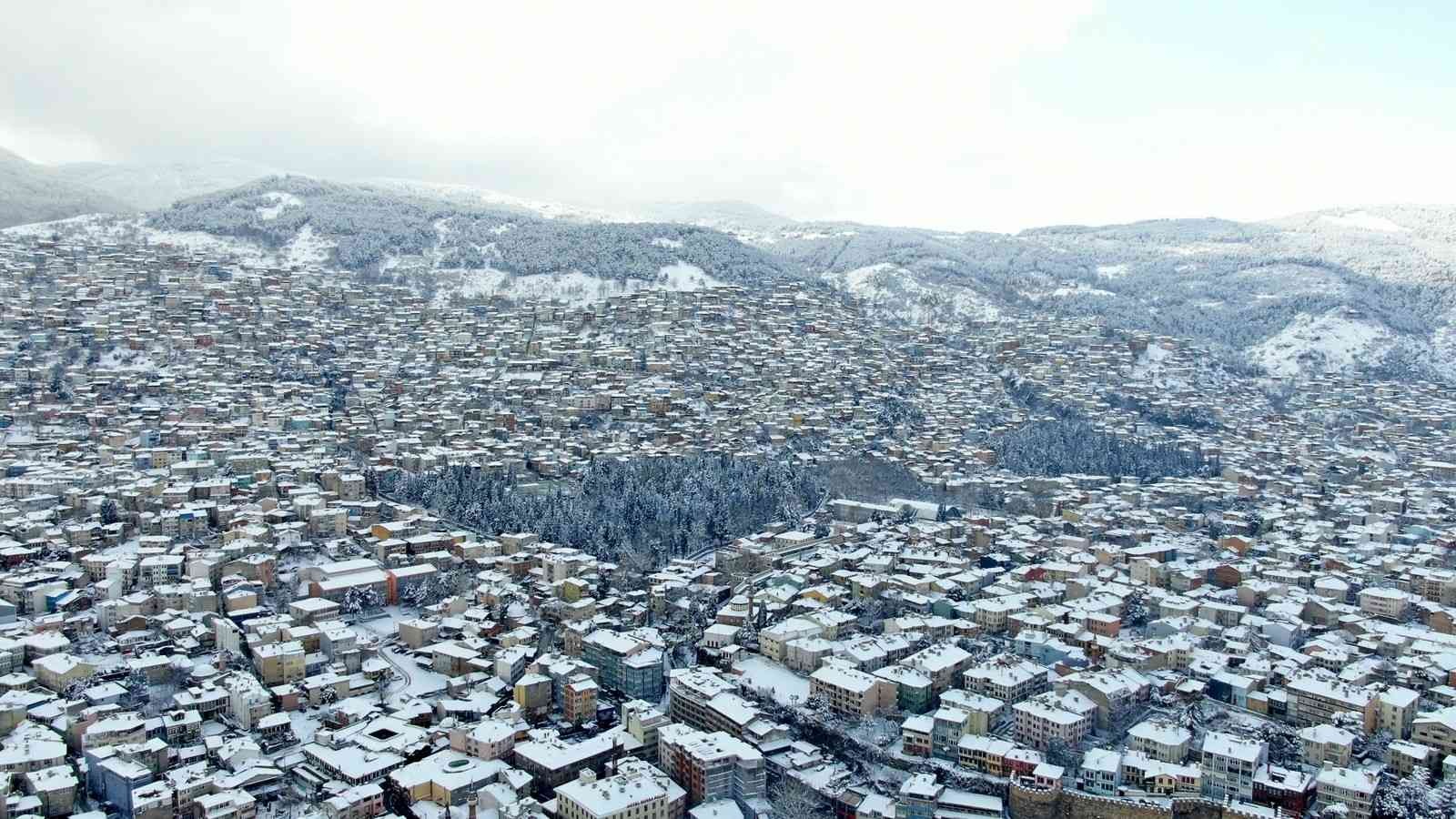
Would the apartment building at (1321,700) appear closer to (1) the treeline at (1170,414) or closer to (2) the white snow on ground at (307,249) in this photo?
(1) the treeline at (1170,414)

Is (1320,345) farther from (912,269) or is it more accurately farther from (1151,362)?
(912,269)

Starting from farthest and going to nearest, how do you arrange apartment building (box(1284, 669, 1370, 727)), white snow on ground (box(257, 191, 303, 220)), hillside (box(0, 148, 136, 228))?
hillside (box(0, 148, 136, 228))
white snow on ground (box(257, 191, 303, 220))
apartment building (box(1284, 669, 1370, 727))

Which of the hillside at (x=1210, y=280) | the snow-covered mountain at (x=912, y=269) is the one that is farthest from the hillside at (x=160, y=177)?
the hillside at (x=1210, y=280)

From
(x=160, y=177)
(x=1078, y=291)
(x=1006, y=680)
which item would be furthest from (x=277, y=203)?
(x=160, y=177)

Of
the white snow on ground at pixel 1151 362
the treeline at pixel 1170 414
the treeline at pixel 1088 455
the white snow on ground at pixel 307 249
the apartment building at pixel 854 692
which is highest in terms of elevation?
the white snow on ground at pixel 307 249

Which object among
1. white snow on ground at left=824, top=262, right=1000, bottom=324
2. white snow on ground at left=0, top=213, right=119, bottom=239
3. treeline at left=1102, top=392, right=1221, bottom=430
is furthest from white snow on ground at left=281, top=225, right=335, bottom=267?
treeline at left=1102, top=392, right=1221, bottom=430

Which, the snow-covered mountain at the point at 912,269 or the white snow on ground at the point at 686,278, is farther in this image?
the snow-covered mountain at the point at 912,269

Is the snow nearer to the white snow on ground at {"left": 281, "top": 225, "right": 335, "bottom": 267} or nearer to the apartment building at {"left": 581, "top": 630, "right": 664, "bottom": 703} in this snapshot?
the white snow on ground at {"left": 281, "top": 225, "right": 335, "bottom": 267}
